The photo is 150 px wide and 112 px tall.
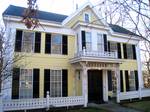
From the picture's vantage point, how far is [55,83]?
15.8m

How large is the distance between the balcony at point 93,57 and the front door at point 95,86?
6.25 ft

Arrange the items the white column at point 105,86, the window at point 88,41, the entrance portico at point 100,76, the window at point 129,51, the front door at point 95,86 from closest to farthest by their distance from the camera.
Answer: the entrance portico at point 100,76 → the front door at point 95,86 → the window at point 88,41 → the white column at point 105,86 → the window at point 129,51

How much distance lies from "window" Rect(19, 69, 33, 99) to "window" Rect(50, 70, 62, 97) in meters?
1.73

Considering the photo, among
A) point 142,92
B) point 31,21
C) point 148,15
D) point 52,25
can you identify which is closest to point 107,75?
point 142,92

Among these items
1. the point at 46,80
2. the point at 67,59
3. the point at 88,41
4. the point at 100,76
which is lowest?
the point at 46,80

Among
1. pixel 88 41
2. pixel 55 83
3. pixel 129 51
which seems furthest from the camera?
pixel 129 51

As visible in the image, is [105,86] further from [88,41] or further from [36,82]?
[36,82]

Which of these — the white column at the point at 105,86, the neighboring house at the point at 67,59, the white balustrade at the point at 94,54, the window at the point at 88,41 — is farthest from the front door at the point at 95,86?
the window at the point at 88,41

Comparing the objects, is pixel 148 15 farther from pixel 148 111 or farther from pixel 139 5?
pixel 148 111

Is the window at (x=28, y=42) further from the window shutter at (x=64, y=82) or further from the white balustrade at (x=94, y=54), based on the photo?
the white balustrade at (x=94, y=54)

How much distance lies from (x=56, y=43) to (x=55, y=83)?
3412mm

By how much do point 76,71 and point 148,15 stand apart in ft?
37.6

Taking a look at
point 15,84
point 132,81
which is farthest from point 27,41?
point 132,81

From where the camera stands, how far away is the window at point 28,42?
15.2 metres
